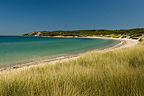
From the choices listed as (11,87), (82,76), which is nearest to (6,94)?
(11,87)

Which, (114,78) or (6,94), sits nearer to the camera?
(6,94)

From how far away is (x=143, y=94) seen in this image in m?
1.33

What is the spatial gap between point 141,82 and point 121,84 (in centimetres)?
30

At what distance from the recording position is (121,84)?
1.58 meters

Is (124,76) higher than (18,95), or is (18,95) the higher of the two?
(124,76)

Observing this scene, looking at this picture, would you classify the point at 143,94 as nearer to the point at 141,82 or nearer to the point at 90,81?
the point at 141,82

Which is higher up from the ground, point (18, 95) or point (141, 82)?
point (141, 82)

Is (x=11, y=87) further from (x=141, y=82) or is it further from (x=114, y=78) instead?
(x=141, y=82)

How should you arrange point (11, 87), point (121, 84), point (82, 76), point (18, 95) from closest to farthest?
point (18, 95) < point (121, 84) < point (11, 87) < point (82, 76)

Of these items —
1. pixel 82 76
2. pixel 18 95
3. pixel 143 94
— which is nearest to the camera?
pixel 143 94

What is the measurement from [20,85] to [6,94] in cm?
23

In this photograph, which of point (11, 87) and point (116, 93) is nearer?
point (116, 93)

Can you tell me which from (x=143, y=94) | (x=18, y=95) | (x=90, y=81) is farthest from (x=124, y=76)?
(x=18, y=95)

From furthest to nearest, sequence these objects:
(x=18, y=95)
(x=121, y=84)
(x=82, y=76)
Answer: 1. (x=82, y=76)
2. (x=121, y=84)
3. (x=18, y=95)
